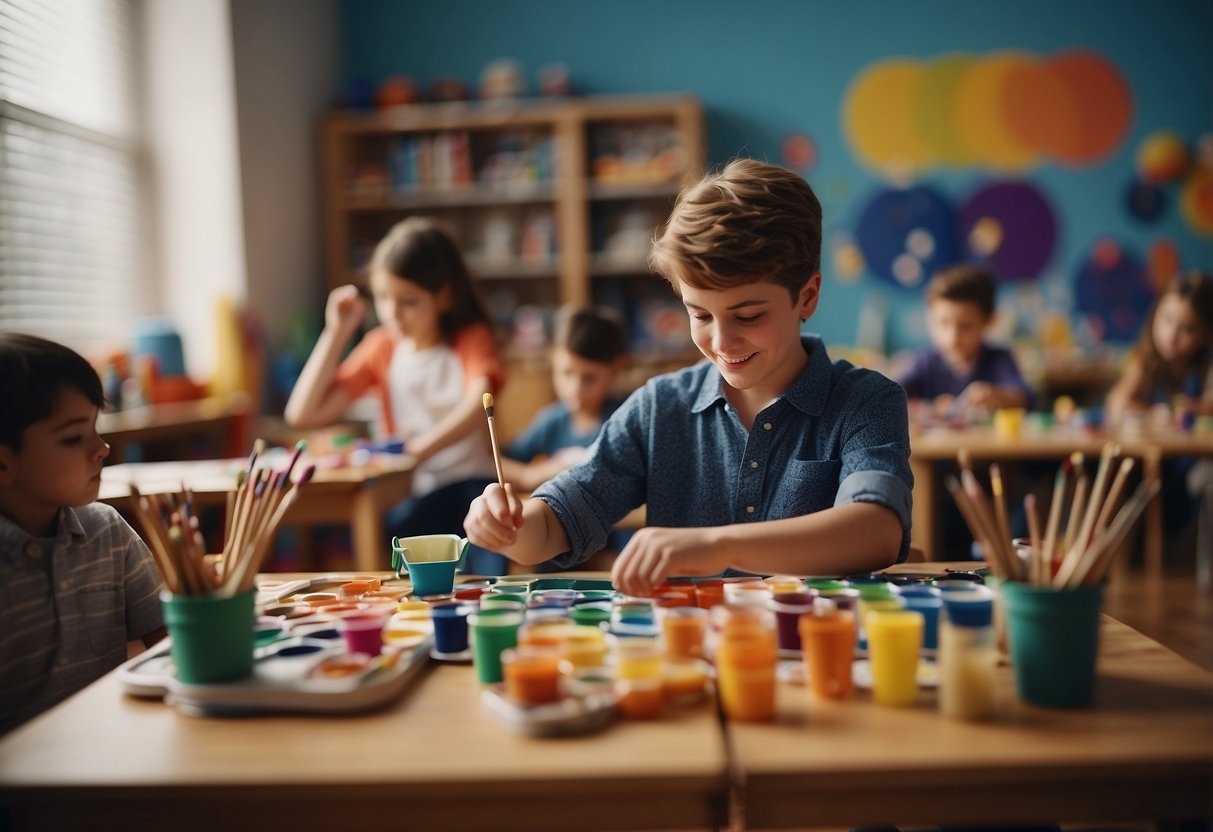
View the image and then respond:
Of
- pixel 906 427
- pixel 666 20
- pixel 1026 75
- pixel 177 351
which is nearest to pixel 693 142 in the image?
pixel 666 20

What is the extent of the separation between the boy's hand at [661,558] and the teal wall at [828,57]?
180 inches

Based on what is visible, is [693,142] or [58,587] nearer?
[58,587]

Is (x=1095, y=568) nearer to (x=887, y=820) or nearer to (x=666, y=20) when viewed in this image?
(x=887, y=820)

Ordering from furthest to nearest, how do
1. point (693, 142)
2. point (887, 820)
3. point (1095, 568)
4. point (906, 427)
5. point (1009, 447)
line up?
1. point (693, 142)
2. point (1009, 447)
3. point (906, 427)
4. point (1095, 568)
5. point (887, 820)

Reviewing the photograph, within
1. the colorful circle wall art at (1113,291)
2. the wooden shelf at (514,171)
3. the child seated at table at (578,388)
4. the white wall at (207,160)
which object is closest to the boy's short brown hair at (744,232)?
the child seated at table at (578,388)

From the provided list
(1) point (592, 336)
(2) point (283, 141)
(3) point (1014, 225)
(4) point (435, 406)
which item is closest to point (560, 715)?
(1) point (592, 336)

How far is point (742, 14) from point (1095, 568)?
518cm

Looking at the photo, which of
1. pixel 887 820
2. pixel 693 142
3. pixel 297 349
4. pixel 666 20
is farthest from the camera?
pixel 666 20

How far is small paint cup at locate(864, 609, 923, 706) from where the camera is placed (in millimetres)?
904

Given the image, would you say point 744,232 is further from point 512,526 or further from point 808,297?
point 512,526

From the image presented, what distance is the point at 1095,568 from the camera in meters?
0.92

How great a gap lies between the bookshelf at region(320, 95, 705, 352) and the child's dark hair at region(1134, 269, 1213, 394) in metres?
2.27

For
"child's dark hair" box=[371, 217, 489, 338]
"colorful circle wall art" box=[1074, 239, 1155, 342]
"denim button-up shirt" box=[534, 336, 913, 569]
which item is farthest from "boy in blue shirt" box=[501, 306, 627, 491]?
"colorful circle wall art" box=[1074, 239, 1155, 342]

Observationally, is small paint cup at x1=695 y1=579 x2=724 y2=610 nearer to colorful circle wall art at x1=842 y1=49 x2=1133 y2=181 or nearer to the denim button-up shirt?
the denim button-up shirt
